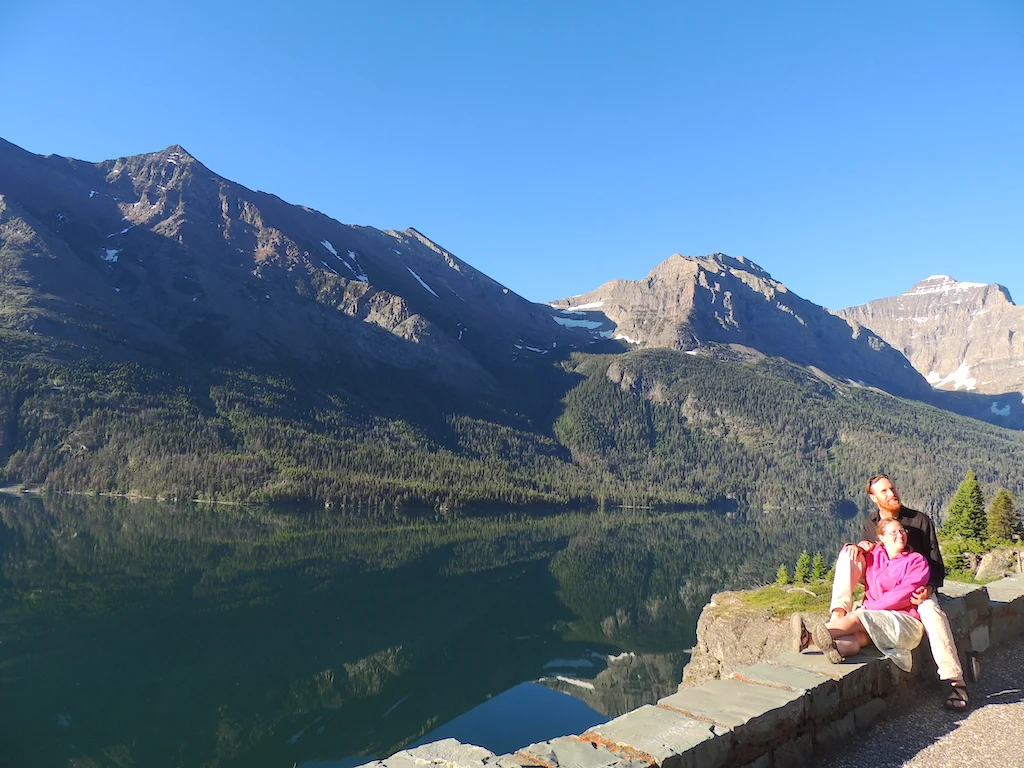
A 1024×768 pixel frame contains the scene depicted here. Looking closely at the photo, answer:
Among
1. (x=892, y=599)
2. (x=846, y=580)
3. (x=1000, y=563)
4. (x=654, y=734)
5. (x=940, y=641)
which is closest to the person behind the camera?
(x=654, y=734)

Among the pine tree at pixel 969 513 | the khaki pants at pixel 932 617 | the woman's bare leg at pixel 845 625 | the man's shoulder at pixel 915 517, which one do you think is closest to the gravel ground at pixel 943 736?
the khaki pants at pixel 932 617

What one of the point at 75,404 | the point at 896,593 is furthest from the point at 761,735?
the point at 75,404

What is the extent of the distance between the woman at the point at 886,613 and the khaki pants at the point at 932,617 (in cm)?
14

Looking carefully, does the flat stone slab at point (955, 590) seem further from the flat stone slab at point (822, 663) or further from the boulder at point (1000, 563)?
the boulder at point (1000, 563)

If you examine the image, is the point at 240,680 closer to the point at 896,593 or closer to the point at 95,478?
the point at 896,593

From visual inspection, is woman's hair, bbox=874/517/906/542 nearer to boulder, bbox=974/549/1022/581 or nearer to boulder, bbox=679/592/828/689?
boulder, bbox=974/549/1022/581

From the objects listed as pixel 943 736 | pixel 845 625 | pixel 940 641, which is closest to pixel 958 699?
pixel 940 641

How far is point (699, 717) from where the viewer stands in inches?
247

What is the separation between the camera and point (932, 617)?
806 cm

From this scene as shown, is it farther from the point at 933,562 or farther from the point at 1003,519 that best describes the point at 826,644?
the point at 1003,519

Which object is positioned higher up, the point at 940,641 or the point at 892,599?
the point at 892,599

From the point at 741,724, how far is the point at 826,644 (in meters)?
2.32

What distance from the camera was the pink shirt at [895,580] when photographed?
27.0 ft

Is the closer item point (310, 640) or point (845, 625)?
point (845, 625)
